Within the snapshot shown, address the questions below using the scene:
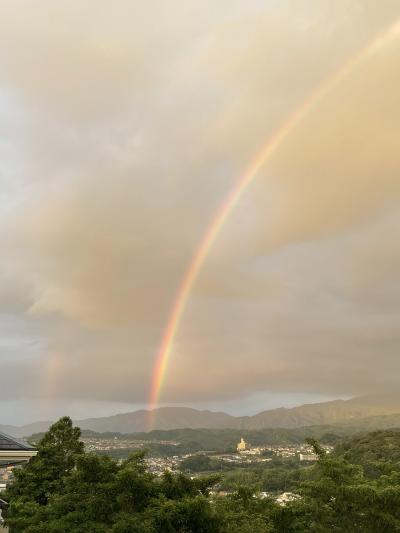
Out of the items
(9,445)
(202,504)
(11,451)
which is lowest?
(202,504)

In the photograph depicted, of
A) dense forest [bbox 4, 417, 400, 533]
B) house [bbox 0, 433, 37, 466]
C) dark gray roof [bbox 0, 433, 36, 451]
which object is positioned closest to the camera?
dense forest [bbox 4, 417, 400, 533]

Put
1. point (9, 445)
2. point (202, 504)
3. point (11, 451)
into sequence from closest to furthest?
point (202, 504), point (11, 451), point (9, 445)

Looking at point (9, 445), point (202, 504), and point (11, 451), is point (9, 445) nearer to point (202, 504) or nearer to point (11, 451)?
point (11, 451)

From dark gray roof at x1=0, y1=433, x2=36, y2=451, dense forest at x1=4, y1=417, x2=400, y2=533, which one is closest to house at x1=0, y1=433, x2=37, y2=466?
dark gray roof at x1=0, y1=433, x2=36, y2=451

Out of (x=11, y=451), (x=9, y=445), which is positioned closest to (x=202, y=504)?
(x=11, y=451)

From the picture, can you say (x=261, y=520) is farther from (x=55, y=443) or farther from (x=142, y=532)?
(x=55, y=443)

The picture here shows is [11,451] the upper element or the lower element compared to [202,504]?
upper

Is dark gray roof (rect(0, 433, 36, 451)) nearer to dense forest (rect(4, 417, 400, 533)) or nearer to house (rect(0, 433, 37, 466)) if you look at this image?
house (rect(0, 433, 37, 466))

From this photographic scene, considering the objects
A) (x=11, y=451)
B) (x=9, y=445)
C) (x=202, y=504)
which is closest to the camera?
(x=202, y=504)
